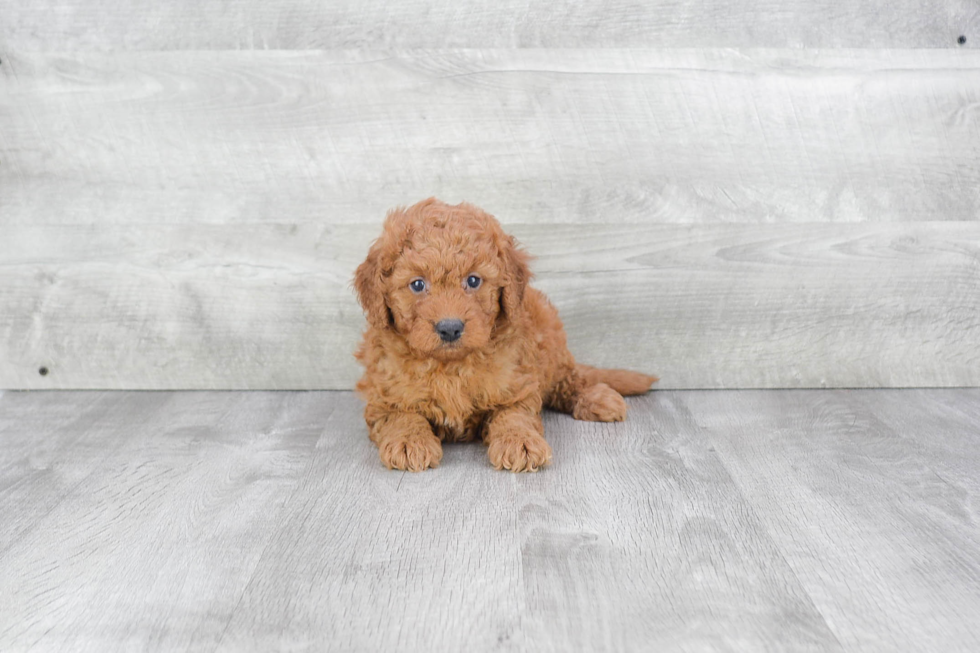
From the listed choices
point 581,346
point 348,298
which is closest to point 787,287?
point 581,346

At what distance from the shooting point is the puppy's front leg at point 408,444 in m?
1.83

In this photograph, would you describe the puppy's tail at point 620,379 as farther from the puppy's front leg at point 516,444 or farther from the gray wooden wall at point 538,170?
the puppy's front leg at point 516,444

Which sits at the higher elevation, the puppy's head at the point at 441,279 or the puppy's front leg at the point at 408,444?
the puppy's head at the point at 441,279

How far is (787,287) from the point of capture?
2.47 metres

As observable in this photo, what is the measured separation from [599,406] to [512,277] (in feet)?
1.64

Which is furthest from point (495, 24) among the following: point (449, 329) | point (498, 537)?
point (498, 537)

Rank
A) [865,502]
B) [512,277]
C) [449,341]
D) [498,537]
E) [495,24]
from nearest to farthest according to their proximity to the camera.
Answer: [498,537] → [865,502] → [449,341] → [512,277] → [495,24]

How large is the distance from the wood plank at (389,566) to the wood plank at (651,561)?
0.06 m

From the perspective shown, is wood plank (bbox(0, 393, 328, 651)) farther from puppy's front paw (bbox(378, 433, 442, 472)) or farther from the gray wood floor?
puppy's front paw (bbox(378, 433, 442, 472))

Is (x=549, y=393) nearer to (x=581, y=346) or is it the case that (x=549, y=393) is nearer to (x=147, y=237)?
(x=581, y=346)

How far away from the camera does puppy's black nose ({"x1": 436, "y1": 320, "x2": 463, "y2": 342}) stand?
1746mm

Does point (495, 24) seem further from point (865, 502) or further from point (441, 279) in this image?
point (865, 502)

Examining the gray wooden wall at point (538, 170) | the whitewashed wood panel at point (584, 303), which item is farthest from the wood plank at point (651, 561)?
the gray wooden wall at point (538, 170)

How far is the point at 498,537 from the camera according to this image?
150 cm
